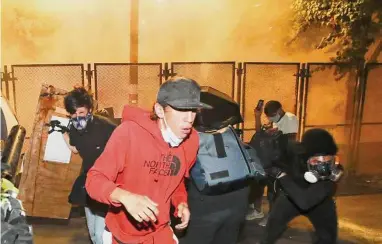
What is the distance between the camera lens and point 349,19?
342 inches

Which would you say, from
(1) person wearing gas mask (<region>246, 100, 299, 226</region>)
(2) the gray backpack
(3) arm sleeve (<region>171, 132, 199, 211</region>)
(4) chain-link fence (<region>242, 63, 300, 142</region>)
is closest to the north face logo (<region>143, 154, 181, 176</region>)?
(3) arm sleeve (<region>171, 132, 199, 211</region>)

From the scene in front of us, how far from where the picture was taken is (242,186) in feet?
12.5

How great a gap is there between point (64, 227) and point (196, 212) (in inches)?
101

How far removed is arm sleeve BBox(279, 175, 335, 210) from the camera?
13.3 feet

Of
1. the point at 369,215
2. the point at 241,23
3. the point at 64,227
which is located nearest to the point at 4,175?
the point at 64,227

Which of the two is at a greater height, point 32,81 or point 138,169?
point 32,81

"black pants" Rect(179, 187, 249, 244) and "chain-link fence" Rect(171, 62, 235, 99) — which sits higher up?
"chain-link fence" Rect(171, 62, 235, 99)

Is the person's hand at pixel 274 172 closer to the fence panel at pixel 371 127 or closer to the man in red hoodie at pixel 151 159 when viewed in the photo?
the man in red hoodie at pixel 151 159

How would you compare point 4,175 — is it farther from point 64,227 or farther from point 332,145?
point 64,227

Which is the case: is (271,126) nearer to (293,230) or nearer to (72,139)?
(293,230)

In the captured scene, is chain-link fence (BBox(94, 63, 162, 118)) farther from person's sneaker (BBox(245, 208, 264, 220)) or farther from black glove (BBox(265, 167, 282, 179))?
black glove (BBox(265, 167, 282, 179))

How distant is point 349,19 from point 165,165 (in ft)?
23.5

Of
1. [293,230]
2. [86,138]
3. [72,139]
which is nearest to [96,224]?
[86,138]

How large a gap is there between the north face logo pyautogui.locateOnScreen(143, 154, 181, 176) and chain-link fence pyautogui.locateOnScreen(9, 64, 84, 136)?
4.65 metres
